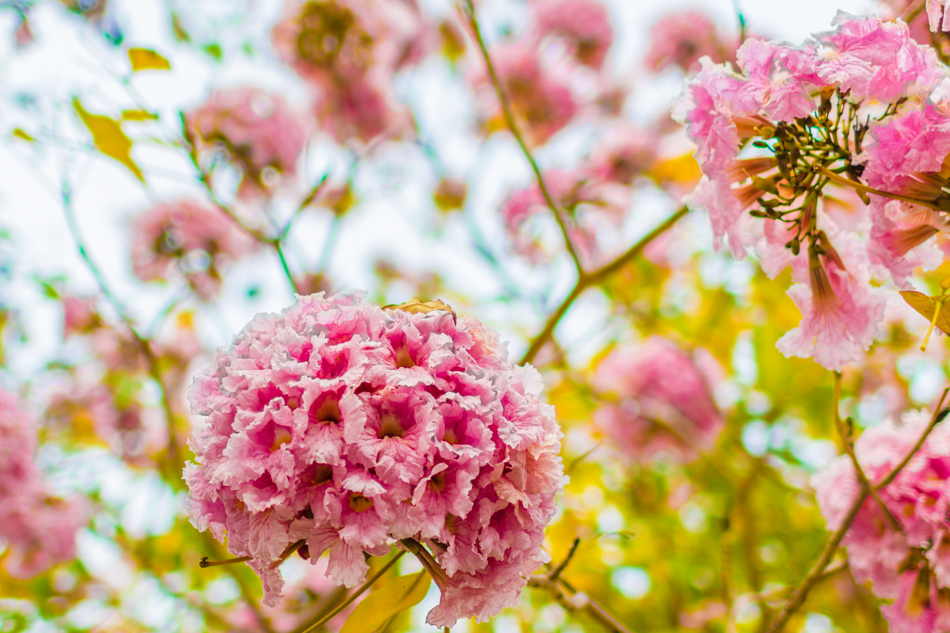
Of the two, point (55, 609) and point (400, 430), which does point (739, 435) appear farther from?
point (55, 609)

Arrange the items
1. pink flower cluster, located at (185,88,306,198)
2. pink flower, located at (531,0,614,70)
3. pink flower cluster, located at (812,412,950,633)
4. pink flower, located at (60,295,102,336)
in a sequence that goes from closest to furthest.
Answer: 1. pink flower cluster, located at (812,412,950,633)
2. pink flower cluster, located at (185,88,306,198)
3. pink flower, located at (60,295,102,336)
4. pink flower, located at (531,0,614,70)

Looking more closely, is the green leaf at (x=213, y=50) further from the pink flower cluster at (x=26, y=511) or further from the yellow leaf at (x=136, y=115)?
the pink flower cluster at (x=26, y=511)

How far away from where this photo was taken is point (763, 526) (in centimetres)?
349

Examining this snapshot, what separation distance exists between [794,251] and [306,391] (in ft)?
3.07

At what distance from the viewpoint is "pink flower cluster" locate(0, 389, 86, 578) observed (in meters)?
3.28

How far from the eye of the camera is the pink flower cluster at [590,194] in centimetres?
378

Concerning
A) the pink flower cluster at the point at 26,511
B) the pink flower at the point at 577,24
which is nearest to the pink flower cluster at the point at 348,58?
the pink flower at the point at 577,24

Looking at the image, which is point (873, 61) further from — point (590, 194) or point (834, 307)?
point (590, 194)

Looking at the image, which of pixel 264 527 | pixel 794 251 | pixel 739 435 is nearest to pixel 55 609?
pixel 264 527

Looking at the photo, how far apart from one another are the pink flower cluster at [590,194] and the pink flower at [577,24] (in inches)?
32.3

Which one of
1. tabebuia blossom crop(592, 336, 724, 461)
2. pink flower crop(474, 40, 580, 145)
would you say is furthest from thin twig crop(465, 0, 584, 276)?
pink flower crop(474, 40, 580, 145)

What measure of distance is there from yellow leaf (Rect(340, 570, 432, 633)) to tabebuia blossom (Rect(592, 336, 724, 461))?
2.74m

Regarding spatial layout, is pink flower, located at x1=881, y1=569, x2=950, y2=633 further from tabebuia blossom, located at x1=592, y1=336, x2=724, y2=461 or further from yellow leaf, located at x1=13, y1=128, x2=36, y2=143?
yellow leaf, located at x1=13, y1=128, x2=36, y2=143

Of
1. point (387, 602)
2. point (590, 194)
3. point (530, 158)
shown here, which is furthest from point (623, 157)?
point (387, 602)
